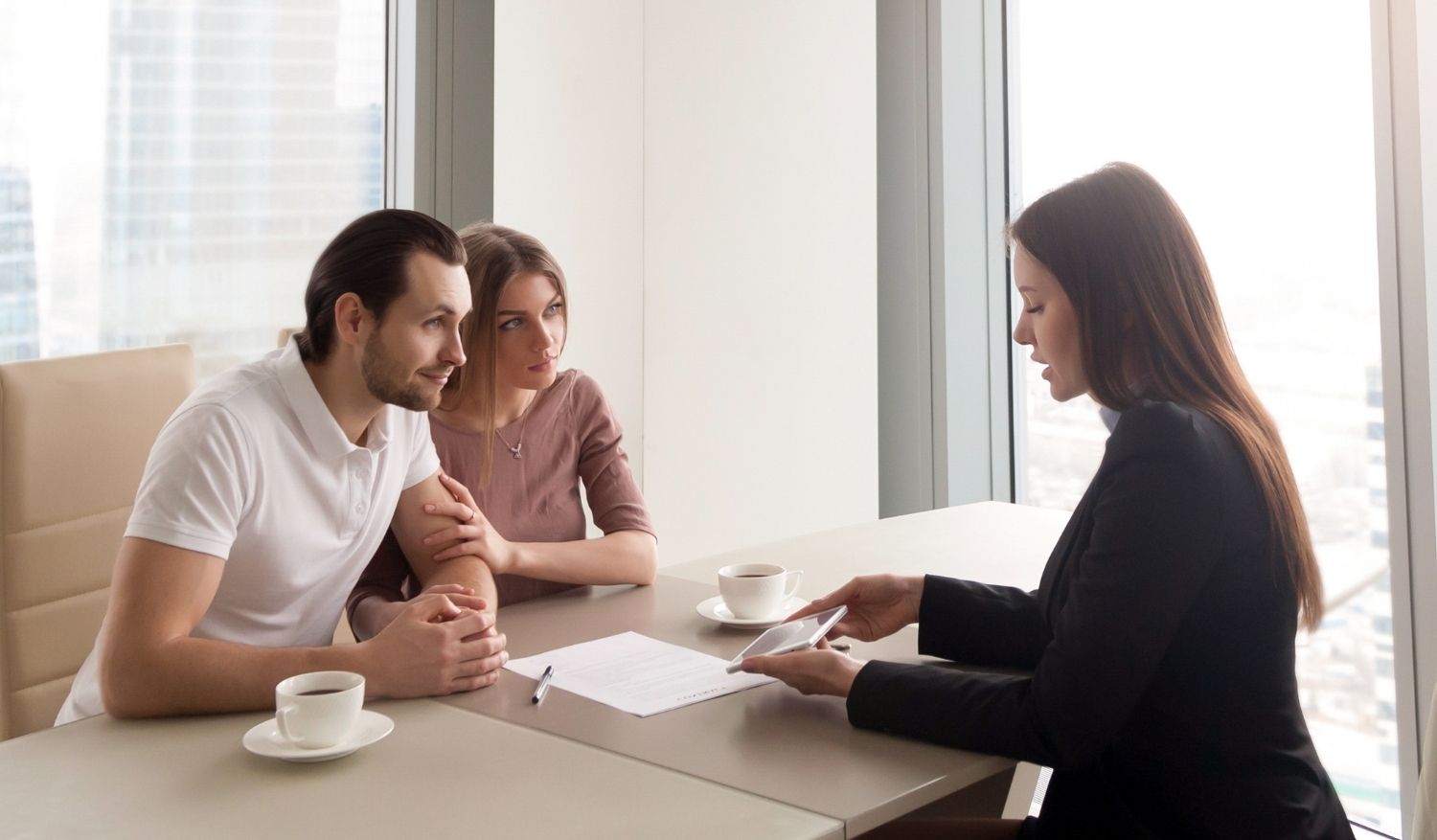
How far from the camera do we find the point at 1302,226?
108 inches

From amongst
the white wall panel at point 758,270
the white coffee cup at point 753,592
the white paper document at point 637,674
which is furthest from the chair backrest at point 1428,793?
the white wall panel at point 758,270

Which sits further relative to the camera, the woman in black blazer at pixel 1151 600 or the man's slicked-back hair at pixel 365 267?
the man's slicked-back hair at pixel 365 267

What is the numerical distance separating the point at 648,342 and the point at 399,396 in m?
2.17

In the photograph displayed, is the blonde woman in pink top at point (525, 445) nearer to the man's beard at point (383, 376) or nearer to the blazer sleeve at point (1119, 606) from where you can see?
the man's beard at point (383, 376)

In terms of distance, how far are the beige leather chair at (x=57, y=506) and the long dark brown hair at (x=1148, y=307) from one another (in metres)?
1.47

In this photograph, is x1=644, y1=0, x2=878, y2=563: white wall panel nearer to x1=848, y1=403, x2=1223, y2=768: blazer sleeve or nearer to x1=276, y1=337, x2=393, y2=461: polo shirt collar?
x1=276, y1=337, x2=393, y2=461: polo shirt collar

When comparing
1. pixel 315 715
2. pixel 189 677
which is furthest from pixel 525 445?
pixel 315 715

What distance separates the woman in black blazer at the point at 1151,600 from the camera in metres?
1.22

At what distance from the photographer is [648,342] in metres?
3.88

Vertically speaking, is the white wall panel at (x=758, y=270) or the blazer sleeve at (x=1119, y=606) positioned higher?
the white wall panel at (x=758, y=270)

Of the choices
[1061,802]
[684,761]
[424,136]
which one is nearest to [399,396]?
[684,761]

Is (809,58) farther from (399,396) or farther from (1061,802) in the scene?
(1061,802)

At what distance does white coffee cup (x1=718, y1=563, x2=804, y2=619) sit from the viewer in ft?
5.49

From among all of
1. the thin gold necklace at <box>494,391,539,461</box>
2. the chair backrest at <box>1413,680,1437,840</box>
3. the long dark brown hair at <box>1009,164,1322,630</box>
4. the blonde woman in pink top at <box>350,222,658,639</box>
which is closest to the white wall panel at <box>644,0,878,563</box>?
the blonde woman in pink top at <box>350,222,658,639</box>
